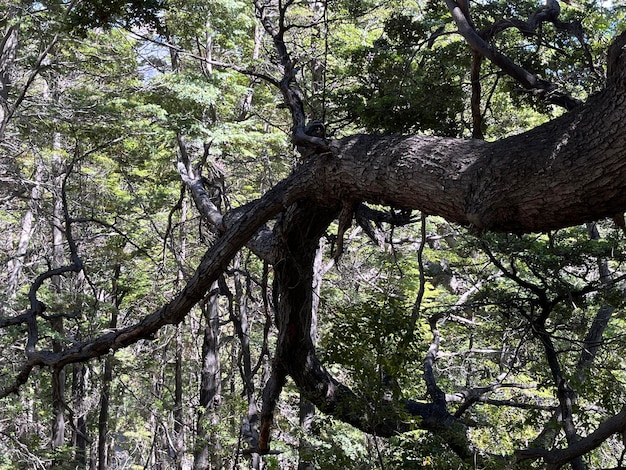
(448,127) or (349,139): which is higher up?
(448,127)

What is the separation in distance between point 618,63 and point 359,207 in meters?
2.09

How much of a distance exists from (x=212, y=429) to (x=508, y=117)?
742 cm

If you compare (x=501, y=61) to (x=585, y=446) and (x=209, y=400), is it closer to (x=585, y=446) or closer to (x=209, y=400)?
(x=585, y=446)

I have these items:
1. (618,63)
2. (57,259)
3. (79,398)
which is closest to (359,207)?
(618,63)

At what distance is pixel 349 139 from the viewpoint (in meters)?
3.31

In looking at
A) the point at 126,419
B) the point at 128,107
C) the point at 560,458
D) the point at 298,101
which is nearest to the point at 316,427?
the point at 560,458

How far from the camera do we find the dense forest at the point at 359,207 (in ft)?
9.12

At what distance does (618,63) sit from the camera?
2070 mm

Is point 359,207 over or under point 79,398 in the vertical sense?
under

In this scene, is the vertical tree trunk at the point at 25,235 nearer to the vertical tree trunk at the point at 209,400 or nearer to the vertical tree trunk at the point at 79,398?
the vertical tree trunk at the point at 79,398

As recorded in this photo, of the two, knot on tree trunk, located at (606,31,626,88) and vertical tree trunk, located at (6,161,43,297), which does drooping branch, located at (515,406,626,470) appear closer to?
knot on tree trunk, located at (606,31,626,88)

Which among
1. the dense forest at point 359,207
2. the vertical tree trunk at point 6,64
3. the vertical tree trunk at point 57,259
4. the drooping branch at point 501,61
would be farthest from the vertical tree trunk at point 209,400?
the drooping branch at point 501,61

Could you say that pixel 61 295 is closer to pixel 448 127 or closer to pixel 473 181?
pixel 448 127

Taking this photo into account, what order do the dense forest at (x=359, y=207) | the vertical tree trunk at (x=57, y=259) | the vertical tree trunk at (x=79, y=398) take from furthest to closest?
the vertical tree trunk at (x=79, y=398) < the vertical tree trunk at (x=57, y=259) < the dense forest at (x=359, y=207)
